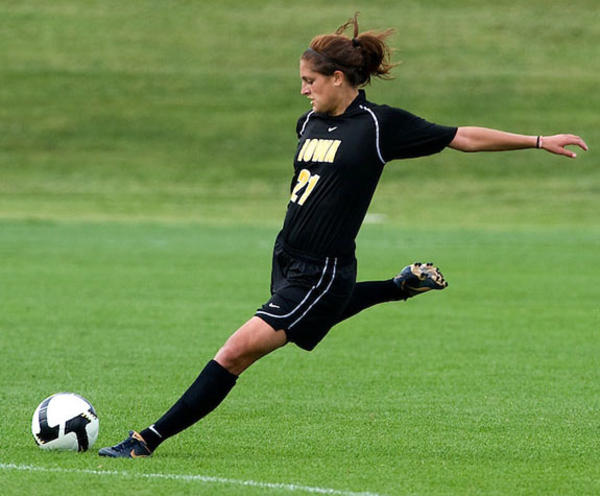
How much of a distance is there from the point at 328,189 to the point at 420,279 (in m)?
1.36


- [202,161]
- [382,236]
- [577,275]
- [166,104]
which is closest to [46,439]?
[577,275]

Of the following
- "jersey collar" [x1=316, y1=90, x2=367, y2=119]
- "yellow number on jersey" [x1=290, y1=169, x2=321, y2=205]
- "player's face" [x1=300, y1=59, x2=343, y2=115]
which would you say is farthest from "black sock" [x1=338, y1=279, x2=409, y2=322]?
"player's face" [x1=300, y1=59, x2=343, y2=115]

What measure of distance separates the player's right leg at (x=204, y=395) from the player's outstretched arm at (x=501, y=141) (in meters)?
1.61

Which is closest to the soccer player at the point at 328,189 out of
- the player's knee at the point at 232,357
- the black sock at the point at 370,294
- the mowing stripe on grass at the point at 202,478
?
the player's knee at the point at 232,357

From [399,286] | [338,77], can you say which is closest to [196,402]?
[399,286]

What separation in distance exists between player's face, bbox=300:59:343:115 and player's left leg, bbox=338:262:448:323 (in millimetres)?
1461

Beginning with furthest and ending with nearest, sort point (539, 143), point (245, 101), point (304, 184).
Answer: point (245, 101), point (304, 184), point (539, 143)

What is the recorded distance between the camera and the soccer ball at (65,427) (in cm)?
821

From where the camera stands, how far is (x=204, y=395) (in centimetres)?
796

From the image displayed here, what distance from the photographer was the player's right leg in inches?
310

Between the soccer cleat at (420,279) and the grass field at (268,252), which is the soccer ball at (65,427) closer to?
the grass field at (268,252)

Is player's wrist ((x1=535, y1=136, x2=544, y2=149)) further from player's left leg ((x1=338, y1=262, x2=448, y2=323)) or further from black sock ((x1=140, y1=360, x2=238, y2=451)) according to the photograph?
black sock ((x1=140, y1=360, x2=238, y2=451))

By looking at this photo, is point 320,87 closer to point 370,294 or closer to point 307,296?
point 307,296

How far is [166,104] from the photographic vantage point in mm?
57562
